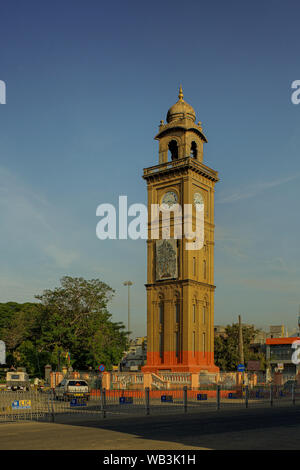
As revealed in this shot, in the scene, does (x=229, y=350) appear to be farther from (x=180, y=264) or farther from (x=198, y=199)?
(x=198, y=199)

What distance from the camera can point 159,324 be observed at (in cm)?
6131

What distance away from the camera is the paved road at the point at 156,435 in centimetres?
1438

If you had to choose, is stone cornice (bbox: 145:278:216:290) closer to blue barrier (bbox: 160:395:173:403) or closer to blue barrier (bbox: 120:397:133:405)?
blue barrier (bbox: 160:395:173:403)

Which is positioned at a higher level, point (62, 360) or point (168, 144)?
point (168, 144)

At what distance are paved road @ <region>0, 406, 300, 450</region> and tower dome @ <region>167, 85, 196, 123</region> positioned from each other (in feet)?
158

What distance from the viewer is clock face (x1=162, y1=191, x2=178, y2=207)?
62028mm

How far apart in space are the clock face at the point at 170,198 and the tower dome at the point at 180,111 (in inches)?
371

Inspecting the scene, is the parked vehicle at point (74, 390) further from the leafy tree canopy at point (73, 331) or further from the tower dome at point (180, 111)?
the tower dome at point (180, 111)

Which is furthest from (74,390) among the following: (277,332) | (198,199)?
(277,332)

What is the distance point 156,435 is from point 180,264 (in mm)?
43425

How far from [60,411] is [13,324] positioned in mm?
59293
